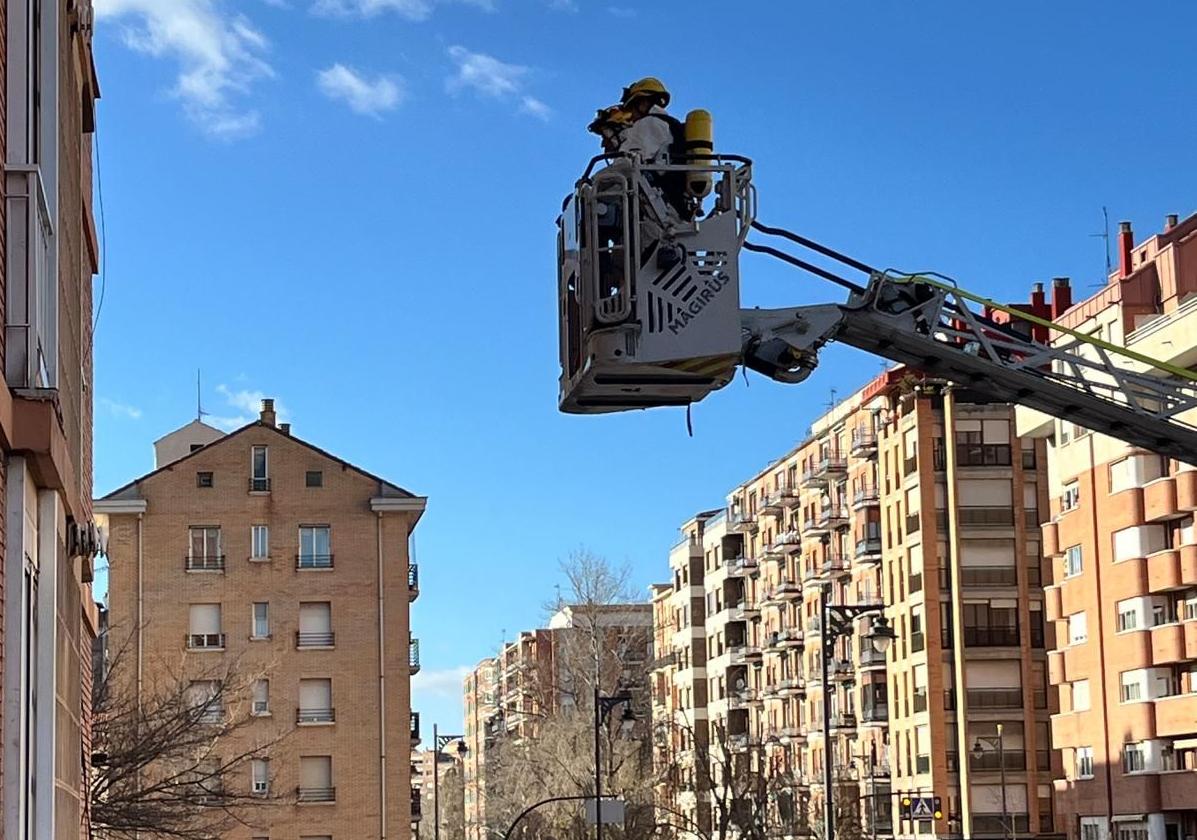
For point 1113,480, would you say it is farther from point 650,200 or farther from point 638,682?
point 638,682

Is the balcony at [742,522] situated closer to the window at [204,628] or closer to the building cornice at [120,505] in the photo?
the window at [204,628]

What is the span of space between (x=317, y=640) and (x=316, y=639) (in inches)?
1.9

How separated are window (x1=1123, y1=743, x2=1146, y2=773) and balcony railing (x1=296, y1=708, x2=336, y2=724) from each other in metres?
27.1

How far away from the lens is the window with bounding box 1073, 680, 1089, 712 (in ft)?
198

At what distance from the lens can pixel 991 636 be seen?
87.4 m

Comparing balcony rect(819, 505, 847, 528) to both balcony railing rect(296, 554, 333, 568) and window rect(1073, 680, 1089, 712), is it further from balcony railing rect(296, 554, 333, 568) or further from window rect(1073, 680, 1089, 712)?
window rect(1073, 680, 1089, 712)

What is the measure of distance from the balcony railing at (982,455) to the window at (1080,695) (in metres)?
27.0

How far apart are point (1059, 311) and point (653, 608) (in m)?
59.7

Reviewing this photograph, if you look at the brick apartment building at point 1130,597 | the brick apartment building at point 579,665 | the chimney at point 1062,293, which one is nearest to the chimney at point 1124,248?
the brick apartment building at point 1130,597

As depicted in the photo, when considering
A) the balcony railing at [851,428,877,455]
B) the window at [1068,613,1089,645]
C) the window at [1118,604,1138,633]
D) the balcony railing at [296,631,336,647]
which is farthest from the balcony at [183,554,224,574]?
the balcony railing at [851,428,877,455]

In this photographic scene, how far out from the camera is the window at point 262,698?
234ft

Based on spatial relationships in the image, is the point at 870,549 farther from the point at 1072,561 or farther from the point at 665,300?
the point at 665,300

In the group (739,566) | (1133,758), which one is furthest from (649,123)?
(739,566)

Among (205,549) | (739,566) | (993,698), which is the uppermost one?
(739,566)
